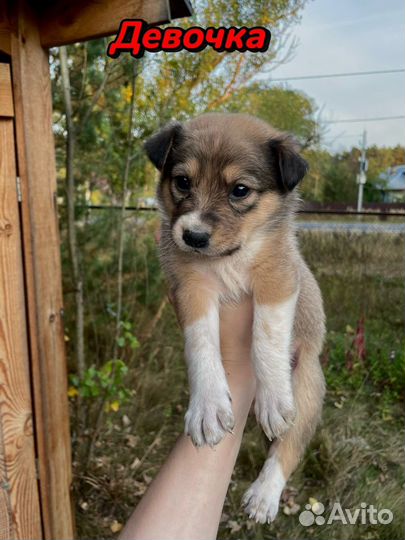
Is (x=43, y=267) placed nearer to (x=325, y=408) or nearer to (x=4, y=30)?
(x=4, y=30)

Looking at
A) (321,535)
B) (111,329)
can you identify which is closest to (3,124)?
(111,329)

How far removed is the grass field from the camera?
3.65m

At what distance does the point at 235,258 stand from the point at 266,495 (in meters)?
1.15

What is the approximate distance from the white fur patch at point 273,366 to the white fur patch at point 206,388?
169 millimetres

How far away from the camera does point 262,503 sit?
223cm

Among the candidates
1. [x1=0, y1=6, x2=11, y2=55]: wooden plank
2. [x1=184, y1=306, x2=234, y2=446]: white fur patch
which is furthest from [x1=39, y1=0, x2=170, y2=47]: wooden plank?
[x1=184, y1=306, x2=234, y2=446]: white fur patch

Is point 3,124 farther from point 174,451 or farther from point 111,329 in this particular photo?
point 111,329

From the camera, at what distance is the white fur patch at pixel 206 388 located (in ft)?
5.78

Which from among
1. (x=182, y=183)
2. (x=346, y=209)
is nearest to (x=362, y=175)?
(x=346, y=209)

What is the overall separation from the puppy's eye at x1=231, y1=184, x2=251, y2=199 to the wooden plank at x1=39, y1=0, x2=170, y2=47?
1098 mm

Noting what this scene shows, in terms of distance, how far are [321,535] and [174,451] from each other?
6.82 feet

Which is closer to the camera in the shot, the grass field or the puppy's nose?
the puppy's nose

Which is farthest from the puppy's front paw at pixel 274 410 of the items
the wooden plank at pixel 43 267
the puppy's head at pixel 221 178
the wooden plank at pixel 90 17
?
the wooden plank at pixel 90 17

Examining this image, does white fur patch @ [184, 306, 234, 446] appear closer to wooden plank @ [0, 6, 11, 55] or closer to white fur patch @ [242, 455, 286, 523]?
white fur patch @ [242, 455, 286, 523]
